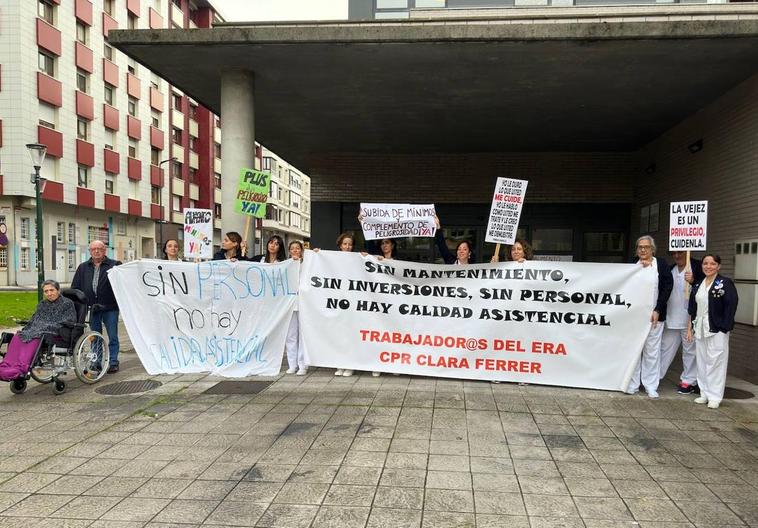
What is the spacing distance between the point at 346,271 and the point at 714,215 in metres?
6.26

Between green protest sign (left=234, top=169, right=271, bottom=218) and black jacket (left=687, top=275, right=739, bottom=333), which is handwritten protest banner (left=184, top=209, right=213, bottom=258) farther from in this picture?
black jacket (left=687, top=275, right=739, bottom=333)

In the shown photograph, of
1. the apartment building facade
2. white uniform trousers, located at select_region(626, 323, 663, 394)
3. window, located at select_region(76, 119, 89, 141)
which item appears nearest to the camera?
white uniform trousers, located at select_region(626, 323, 663, 394)

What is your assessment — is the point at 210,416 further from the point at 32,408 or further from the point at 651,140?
the point at 651,140

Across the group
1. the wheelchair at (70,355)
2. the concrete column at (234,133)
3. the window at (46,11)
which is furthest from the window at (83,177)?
the wheelchair at (70,355)

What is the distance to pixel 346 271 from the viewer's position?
280 inches

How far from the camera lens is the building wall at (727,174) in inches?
294

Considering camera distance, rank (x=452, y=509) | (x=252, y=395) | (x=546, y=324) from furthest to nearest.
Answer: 1. (x=546, y=324)
2. (x=252, y=395)
3. (x=452, y=509)

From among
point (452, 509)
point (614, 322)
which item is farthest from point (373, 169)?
point (452, 509)

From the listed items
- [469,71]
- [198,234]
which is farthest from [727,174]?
[198,234]

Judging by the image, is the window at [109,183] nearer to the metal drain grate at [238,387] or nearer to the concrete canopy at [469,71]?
the concrete canopy at [469,71]

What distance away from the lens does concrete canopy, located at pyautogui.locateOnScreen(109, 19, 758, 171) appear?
6.95 meters

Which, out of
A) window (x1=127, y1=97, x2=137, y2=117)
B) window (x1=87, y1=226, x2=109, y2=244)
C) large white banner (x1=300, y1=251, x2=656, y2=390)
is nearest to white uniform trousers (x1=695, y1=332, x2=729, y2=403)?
large white banner (x1=300, y1=251, x2=656, y2=390)

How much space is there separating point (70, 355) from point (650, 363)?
720cm

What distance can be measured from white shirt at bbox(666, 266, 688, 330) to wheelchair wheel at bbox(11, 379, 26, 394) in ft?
26.2
